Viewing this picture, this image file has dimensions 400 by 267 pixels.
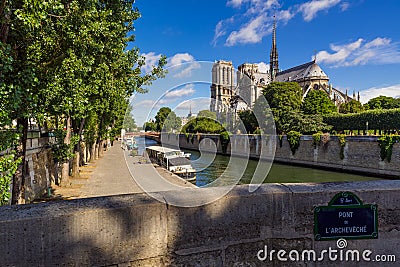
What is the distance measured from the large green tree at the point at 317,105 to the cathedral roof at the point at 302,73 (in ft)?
114

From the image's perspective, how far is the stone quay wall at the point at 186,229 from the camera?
87.7 inches

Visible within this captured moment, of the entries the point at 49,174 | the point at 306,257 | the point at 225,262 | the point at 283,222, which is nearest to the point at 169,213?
the point at 225,262

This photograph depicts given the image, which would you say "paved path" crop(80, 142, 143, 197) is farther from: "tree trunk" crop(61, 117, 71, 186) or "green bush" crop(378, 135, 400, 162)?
"green bush" crop(378, 135, 400, 162)

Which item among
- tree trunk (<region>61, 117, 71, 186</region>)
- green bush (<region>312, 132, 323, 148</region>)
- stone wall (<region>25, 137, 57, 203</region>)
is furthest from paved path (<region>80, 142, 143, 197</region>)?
green bush (<region>312, 132, 323, 148</region>)

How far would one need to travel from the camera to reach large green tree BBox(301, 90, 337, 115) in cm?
5788

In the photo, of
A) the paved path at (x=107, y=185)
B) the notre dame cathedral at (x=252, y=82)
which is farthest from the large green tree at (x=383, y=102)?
the paved path at (x=107, y=185)

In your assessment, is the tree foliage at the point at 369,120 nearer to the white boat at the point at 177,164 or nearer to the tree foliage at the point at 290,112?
the tree foliage at the point at 290,112

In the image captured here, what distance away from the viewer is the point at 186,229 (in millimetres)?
2646

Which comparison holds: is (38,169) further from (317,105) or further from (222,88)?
(317,105)

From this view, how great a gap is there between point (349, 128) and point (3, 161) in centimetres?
4887

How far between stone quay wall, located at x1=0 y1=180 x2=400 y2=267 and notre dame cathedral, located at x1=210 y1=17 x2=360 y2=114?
211cm

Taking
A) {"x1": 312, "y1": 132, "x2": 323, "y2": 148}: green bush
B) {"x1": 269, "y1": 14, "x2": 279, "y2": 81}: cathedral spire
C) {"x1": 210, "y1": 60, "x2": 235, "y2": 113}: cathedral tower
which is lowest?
{"x1": 312, "y1": 132, "x2": 323, "y2": 148}: green bush

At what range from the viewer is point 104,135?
27844 mm

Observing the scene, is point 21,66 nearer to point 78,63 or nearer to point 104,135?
point 78,63
